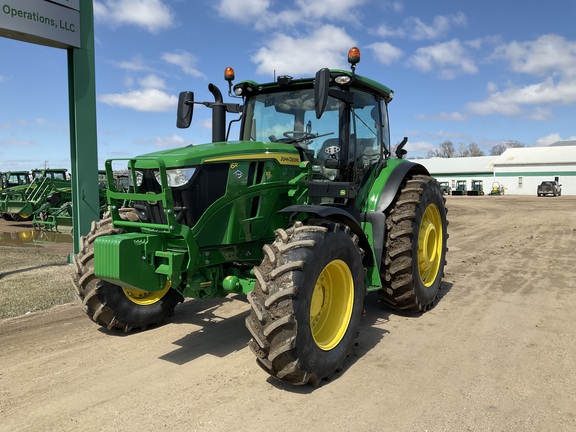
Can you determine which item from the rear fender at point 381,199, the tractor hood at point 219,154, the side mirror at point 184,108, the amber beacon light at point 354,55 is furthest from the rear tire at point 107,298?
the amber beacon light at point 354,55

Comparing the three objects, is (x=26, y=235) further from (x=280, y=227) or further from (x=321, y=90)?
(x=321, y=90)

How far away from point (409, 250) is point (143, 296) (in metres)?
2.88

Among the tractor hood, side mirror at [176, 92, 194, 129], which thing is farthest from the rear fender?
side mirror at [176, 92, 194, 129]

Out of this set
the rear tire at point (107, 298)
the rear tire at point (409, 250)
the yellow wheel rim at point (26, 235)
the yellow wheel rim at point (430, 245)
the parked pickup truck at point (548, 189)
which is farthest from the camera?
the parked pickup truck at point (548, 189)

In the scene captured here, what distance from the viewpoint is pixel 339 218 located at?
438 centimetres

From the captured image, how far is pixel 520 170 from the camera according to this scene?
6034 centimetres

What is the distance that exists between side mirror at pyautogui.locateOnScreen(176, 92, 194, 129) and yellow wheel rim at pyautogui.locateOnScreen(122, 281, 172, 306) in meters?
1.79

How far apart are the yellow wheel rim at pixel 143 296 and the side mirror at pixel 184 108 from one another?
1791 millimetres

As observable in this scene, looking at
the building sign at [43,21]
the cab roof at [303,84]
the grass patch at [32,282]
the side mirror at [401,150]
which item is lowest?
the grass patch at [32,282]

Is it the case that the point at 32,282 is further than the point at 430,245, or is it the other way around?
the point at 32,282

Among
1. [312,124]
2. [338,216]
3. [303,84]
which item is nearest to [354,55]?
[303,84]

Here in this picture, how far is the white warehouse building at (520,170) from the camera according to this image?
56906 millimetres

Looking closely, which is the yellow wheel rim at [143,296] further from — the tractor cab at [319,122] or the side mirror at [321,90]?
the side mirror at [321,90]

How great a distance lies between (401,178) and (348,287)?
1884 millimetres
